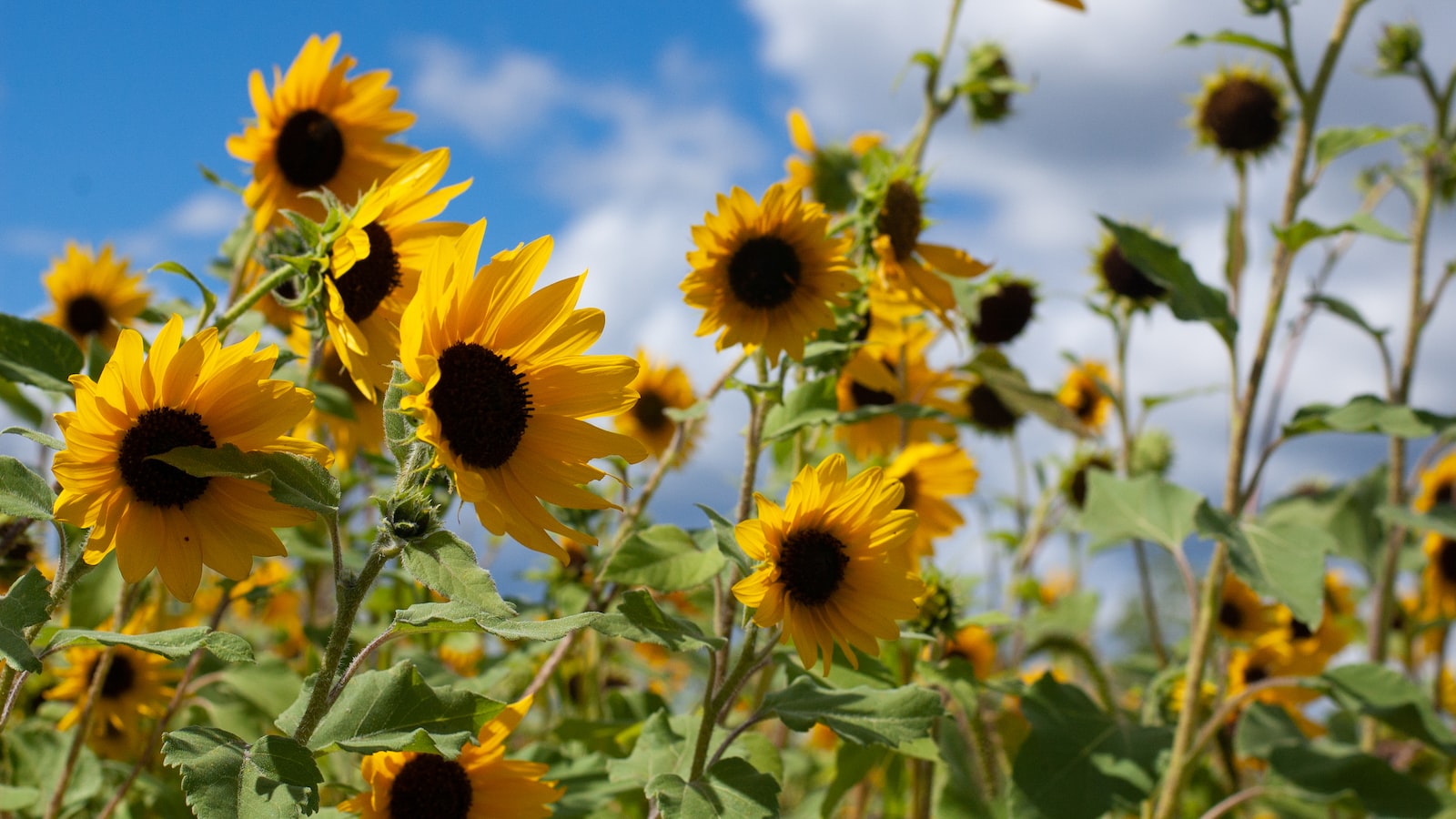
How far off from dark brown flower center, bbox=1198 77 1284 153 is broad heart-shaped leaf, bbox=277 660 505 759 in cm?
239

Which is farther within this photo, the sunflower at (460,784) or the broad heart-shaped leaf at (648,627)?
the sunflower at (460,784)

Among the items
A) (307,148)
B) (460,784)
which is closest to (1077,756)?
(460,784)

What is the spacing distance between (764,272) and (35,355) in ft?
2.80

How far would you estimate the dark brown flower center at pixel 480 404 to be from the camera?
0.96m

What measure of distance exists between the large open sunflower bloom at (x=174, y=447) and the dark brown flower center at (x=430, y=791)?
33cm

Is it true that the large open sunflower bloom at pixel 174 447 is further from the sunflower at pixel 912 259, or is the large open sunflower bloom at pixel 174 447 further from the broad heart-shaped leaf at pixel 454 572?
the sunflower at pixel 912 259

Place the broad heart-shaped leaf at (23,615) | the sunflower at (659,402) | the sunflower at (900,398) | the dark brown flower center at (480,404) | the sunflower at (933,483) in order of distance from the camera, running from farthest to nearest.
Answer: the sunflower at (659,402) → the sunflower at (900,398) → the sunflower at (933,483) → the dark brown flower center at (480,404) → the broad heart-shaped leaf at (23,615)

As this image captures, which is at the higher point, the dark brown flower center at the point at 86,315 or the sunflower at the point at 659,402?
the dark brown flower center at the point at 86,315

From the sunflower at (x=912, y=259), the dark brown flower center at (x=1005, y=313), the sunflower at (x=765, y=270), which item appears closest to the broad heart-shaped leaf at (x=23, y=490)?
the sunflower at (x=765, y=270)

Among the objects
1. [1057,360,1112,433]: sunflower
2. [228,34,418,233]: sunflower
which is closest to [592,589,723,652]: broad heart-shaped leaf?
[228,34,418,233]: sunflower

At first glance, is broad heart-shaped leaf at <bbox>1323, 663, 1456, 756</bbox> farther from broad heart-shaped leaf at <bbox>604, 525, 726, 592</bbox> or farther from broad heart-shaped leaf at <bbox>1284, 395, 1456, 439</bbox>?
broad heart-shaped leaf at <bbox>604, 525, 726, 592</bbox>

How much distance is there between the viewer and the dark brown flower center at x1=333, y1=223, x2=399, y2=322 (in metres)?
1.17

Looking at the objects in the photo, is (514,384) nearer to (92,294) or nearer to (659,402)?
(659,402)

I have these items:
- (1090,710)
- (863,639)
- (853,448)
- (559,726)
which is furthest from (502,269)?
(853,448)
